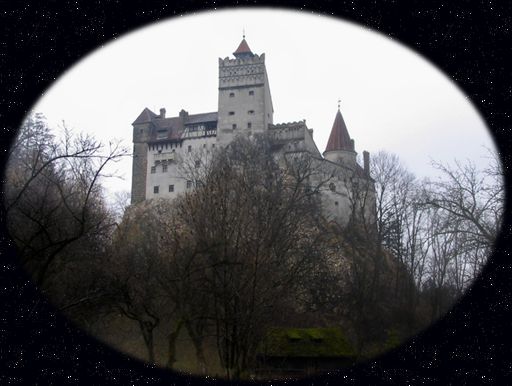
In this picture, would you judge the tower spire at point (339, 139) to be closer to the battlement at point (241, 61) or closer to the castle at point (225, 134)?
the castle at point (225, 134)

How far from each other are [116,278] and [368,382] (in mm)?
8290

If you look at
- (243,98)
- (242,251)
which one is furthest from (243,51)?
(242,251)

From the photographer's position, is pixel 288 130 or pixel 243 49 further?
pixel 243 49

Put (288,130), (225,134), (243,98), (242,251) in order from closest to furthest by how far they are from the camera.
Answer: (242,251)
(288,130)
(225,134)
(243,98)

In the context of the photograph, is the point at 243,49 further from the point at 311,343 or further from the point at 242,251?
the point at 242,251

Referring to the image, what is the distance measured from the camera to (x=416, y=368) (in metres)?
12.7

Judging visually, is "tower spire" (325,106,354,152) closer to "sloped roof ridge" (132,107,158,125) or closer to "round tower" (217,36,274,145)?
"round tower" (217,36,274,145)

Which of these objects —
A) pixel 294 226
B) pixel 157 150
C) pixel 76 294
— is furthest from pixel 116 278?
pixel 157 150

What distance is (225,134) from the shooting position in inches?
2035

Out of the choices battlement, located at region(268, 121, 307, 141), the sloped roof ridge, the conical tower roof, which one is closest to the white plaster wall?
the sloped roof ridge

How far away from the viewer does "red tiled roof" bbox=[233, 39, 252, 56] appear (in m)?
57.3

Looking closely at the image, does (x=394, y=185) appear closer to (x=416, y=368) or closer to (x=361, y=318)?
(x=361, y=318)

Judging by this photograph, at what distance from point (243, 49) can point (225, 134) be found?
11.5m

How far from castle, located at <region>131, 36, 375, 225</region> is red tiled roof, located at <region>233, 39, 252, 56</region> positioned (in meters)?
0.90
